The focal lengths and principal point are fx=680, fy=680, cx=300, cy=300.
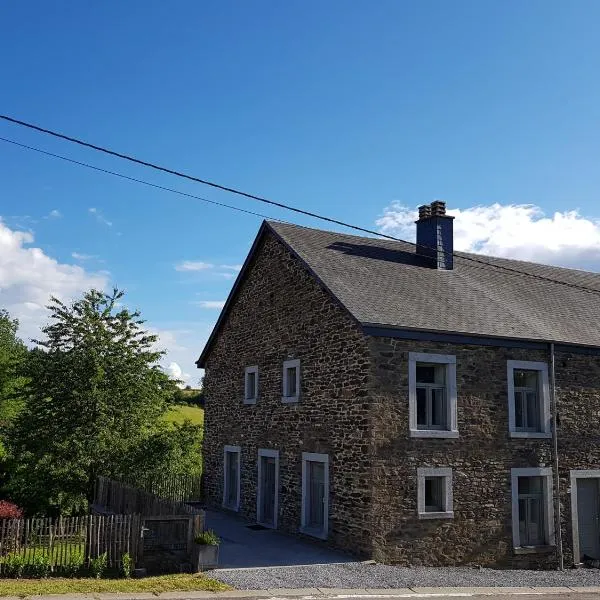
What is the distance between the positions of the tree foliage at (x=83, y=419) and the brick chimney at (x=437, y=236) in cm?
1075

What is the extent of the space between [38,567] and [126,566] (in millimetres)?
1740

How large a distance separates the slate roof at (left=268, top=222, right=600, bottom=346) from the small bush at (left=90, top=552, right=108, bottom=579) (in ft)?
26.0

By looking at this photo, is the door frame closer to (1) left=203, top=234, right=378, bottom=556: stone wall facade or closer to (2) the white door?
(2) the white door

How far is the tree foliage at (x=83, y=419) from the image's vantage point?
22516 mm

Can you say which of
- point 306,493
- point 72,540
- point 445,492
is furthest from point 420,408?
point 72,540

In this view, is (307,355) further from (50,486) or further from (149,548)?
(50,486)

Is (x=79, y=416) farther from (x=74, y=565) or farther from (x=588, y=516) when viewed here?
(x=588, y=516)

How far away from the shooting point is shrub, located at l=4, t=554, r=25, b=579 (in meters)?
13.5

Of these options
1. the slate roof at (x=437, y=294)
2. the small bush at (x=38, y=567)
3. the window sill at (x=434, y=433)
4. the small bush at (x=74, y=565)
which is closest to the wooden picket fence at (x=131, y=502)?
the small bush at (x=74, y=565)

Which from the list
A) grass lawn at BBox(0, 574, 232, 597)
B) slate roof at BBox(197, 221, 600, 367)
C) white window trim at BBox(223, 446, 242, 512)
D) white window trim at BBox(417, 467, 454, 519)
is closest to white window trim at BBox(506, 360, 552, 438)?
slate roof at BBox(197, 221, 600, 367)

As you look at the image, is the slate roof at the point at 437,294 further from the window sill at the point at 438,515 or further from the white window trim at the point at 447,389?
the window sill at the point at 438,515

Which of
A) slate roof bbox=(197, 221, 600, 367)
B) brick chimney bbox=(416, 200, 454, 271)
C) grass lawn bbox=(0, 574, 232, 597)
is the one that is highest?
brick chimney bbox=(416, 200, 454, 271)

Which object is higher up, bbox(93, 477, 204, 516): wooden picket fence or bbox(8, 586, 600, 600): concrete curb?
bbox(93, 477, 204, 516): wooden picket fence

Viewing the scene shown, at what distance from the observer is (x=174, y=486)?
25.2 metres
